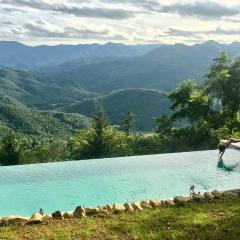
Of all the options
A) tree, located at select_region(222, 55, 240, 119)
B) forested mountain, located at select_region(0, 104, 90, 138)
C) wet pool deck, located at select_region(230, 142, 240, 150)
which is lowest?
forested mountain, located at select_region(0, 104, 90, 138)

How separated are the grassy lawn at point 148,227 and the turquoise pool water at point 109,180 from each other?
6479 millimetres

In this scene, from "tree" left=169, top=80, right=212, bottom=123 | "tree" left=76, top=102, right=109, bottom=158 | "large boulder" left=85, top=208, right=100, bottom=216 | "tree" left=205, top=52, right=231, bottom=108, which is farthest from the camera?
"tree" left=169, top=80, right=212, bottom=123

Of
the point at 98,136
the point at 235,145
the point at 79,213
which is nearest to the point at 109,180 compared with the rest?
the point at 235,145

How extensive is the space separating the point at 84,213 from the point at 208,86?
33.3 meters

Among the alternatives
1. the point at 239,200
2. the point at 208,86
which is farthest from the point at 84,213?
the point at 208,86

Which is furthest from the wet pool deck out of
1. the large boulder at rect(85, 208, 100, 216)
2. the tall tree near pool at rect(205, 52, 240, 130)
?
the large boulder at rect(85, 208, 100, 216)

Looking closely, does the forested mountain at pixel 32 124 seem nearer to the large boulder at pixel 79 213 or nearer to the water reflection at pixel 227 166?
the water reflection at pixel 227 166

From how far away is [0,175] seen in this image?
24.4m

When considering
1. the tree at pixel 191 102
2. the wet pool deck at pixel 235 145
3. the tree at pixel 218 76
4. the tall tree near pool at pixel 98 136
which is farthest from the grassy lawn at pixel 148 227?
the tree at pixel 191 102

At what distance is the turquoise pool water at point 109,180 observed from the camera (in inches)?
719

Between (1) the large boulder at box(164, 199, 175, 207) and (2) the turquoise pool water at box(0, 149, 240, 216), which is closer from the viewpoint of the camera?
(1) the large boulder at box(164, 199, 175, 207)

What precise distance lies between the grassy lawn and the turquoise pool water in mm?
6479

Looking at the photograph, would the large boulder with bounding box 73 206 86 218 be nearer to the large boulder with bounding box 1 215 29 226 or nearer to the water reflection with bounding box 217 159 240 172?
the large boulder with bounding box 1 215 29 226

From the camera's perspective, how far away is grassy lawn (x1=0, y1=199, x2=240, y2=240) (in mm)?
9438
